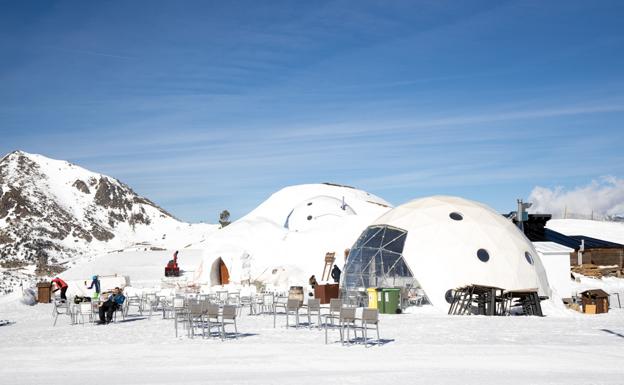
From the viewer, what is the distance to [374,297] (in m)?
21.9

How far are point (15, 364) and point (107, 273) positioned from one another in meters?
33.9

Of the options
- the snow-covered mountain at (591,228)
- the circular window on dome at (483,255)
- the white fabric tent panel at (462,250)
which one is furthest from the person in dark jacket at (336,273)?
the snow-covered mountain at (591,228)

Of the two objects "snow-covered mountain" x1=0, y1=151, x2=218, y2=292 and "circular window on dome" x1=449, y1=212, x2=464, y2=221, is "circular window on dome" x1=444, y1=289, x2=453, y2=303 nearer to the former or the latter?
"circular window on dome" x1=449, y1=212, x2=464, y2=221

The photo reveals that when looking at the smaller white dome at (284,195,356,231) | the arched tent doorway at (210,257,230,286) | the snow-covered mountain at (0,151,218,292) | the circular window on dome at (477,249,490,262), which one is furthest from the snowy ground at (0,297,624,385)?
the snow-covered mountain at (0,151,218,292)

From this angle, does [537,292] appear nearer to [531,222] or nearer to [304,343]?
[304,343]

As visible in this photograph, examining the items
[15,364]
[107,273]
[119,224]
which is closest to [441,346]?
[15,364]

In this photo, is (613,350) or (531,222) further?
(531,222)

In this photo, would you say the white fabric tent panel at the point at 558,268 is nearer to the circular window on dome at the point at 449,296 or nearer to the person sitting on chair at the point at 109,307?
the circular window on dome at the point at 449,296

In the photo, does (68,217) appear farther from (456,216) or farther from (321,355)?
(321,355)

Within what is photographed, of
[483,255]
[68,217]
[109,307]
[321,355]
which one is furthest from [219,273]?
[68,217]

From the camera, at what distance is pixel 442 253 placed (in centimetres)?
2286

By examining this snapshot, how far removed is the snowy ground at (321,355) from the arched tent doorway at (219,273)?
2005 centimetres

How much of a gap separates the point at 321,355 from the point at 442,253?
1130 centimetres

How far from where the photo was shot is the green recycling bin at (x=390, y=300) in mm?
21328
